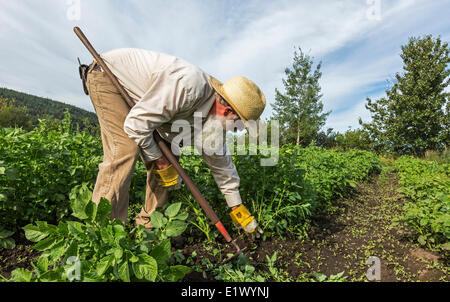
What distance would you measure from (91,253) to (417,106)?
19.5 metres

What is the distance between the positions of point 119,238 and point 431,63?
823 inches

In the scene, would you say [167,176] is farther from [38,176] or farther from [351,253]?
[351,253]

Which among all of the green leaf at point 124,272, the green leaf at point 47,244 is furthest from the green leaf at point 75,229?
the green leaf at point 124,272

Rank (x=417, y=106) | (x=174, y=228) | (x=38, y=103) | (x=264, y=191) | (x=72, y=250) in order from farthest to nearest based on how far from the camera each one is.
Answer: (x=38, y=103), (x=417, y=106), (x=264, y=191), (x=174, y=228), (x=72, y=250)

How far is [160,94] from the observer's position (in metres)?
1.67

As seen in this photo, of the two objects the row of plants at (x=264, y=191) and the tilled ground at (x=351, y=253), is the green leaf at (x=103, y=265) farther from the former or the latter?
the row of plants at (x=264, y=191)

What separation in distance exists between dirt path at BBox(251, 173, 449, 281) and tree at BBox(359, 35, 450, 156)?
15.5 m

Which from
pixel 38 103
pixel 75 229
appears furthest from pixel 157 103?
pixel 38 103

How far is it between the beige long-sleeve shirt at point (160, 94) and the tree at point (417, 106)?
57.5 ft

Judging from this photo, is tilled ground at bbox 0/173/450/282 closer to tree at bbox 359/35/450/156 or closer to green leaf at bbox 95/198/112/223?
green leaf at bbox 95/198/112/223

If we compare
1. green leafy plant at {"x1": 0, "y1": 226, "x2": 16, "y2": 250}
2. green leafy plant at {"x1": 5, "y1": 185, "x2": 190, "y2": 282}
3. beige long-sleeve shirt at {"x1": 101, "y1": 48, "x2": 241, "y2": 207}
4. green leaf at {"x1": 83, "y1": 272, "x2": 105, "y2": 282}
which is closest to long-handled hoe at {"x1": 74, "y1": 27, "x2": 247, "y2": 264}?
beige long-sleeve shirt at {"x1": 101, "y1": 48, "x2": 241, "y2": 207}
